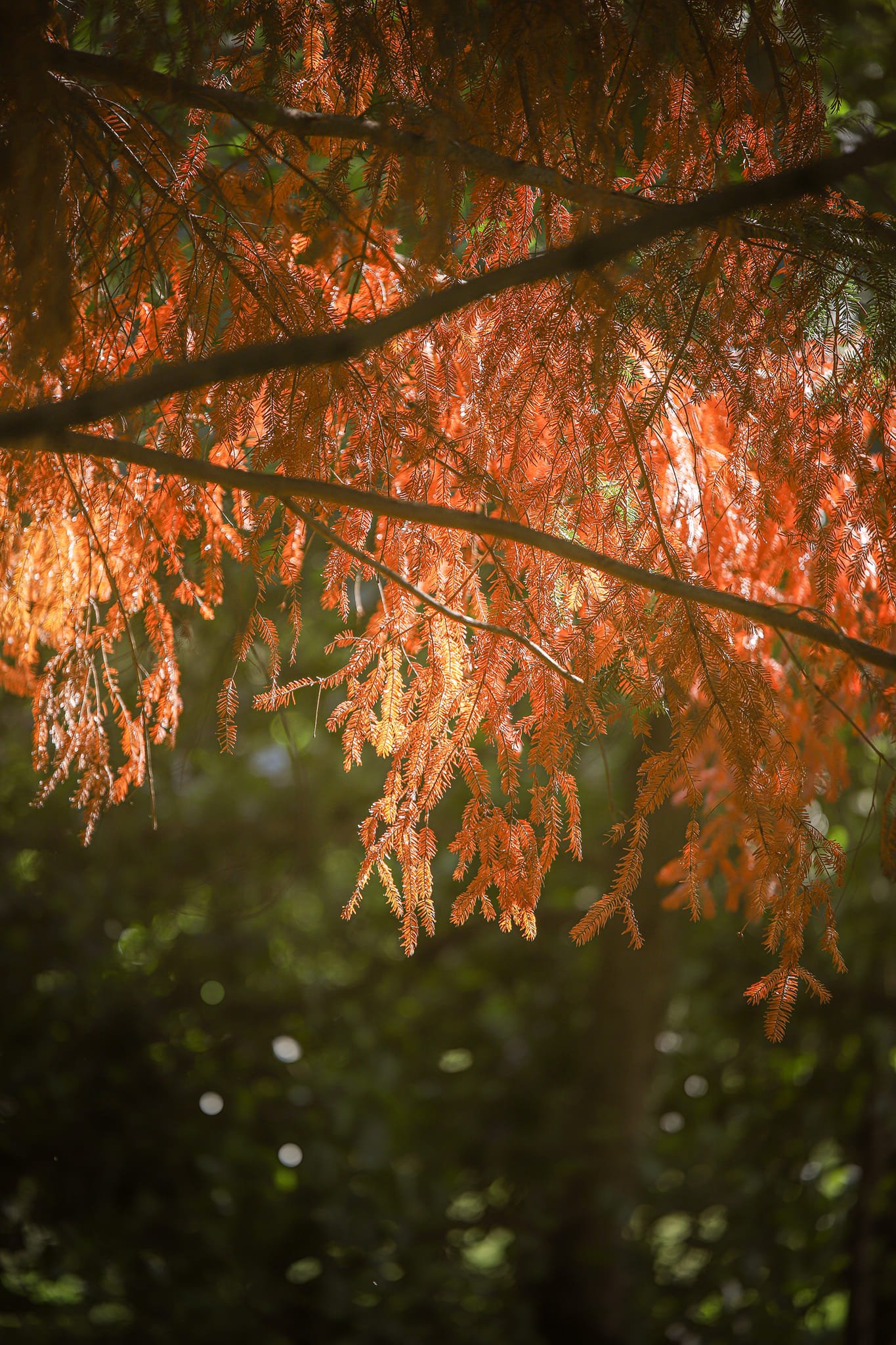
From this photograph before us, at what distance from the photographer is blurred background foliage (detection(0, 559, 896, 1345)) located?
3584 mm

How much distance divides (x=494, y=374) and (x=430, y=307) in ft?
1.65

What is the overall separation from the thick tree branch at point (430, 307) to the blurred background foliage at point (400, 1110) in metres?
2.52

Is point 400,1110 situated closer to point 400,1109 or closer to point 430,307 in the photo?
point 400,1109

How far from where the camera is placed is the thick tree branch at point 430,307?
1177 mm

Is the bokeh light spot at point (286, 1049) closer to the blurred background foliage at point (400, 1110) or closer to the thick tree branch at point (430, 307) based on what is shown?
the blurred background foliage at point (400, 1110)

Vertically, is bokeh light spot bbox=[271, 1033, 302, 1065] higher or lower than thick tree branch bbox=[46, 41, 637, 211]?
lower

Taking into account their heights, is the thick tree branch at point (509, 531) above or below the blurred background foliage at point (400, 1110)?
above

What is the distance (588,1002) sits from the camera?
13.6ft

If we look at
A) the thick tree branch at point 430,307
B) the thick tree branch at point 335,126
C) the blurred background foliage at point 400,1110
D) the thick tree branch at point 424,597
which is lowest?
the blurred background foliage at point 400,1110

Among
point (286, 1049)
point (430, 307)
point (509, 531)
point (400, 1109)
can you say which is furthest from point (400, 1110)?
point (430, 307)

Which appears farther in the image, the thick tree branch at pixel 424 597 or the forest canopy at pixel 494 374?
the forest canopy at pixel 494 374

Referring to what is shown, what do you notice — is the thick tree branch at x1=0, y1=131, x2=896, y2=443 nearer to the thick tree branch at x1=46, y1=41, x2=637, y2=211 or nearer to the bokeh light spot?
the thick tree branch at x1=46, y1=41, x2=637, y2=211

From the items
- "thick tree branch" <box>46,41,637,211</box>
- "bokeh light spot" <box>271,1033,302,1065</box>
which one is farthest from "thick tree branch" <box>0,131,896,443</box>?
"bokeh light spot" <box>271,1033,302,1065</box>

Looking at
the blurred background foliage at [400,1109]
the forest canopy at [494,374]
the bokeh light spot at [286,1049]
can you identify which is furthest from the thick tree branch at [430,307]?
the bokeh light spot at [286,1049]
